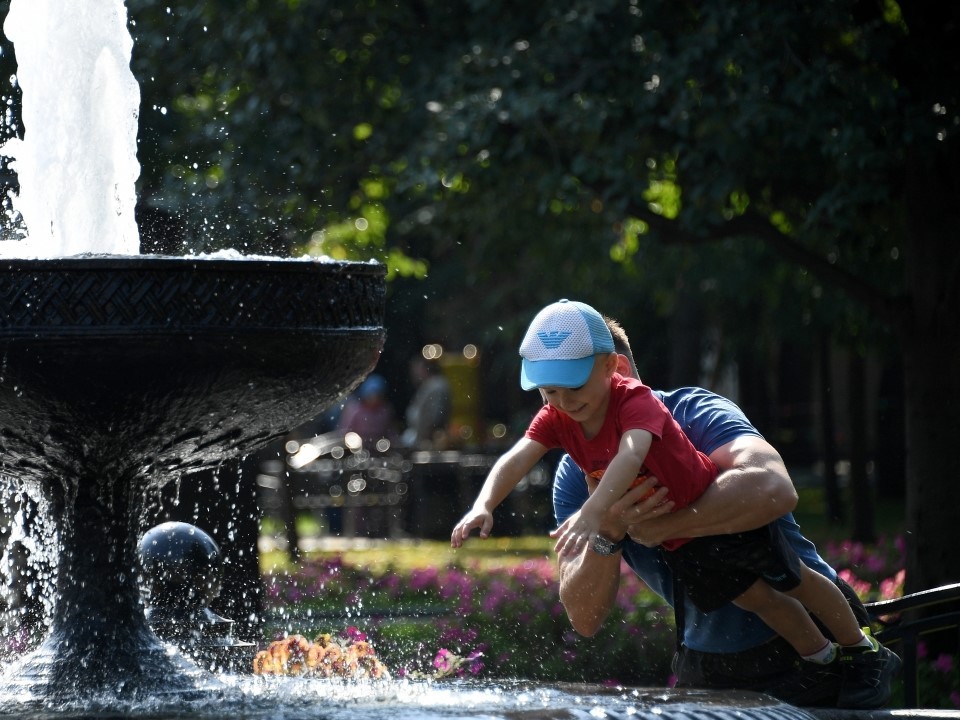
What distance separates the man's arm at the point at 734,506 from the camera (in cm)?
374

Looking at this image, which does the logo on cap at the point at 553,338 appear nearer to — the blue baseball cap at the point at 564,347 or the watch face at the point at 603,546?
the blue baseball cap at the point at 564,347

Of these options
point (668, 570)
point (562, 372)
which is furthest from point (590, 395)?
point (668, 570)

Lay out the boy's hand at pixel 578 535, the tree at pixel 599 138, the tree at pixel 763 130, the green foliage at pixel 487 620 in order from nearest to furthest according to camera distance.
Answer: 1. the boy's hand at pixel 578 535
2. the green foliage at pixel 487 620
3. the tree at pixel 763 130
4. the tree at pixel 599 138

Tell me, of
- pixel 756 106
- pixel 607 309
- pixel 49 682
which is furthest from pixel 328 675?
pixel 607 309

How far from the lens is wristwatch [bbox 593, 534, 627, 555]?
397 cm

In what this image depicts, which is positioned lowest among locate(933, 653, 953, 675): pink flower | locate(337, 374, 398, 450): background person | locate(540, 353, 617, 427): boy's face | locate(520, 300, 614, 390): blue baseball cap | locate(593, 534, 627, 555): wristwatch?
locate(933, 653, 953, 675): pink flower

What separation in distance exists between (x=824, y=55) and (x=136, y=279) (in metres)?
5.92

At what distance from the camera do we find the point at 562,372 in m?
3.79

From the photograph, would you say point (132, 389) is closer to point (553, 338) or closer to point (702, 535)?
point (553, 338)

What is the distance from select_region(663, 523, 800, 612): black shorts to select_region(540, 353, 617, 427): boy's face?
415 millimetres

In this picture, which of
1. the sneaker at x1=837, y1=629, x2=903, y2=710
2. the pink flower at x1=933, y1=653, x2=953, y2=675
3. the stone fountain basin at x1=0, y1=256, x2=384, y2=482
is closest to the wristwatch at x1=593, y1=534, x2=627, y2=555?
the sneaker at x1=837, y1=629, x2=903, y2=710

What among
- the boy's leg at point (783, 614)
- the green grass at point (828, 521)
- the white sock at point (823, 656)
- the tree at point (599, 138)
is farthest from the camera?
the green grass at point (828, 521)

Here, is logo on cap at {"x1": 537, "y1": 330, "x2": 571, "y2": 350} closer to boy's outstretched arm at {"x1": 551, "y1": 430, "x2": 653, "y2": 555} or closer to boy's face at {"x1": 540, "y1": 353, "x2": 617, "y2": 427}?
boy's face at {"x1": 540, "y1": 353, "x2": 617, "y2": 427}

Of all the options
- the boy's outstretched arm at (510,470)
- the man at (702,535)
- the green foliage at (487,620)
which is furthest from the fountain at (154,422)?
the green foliage at (487,620)
